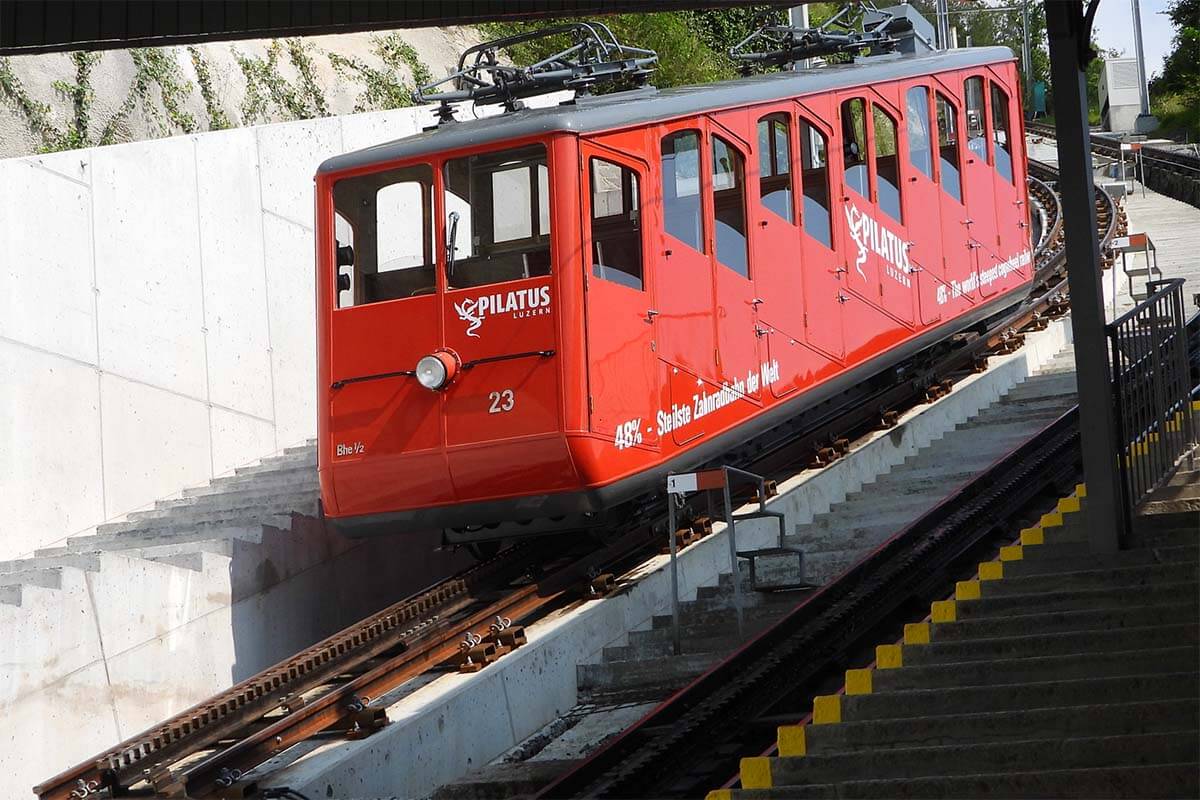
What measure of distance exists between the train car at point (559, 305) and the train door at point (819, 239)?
50 mm

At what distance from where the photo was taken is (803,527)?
12156 mm

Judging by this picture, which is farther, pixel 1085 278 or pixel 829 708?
pixel 1085 278

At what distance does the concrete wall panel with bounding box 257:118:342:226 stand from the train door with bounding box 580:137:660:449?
22.6ft

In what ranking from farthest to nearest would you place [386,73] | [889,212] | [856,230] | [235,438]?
1. [386,73]
2. [235,438]
3. [889,212]
4. [856,230]

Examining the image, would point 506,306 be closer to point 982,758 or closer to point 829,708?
point 829,708

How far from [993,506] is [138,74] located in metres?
11.9

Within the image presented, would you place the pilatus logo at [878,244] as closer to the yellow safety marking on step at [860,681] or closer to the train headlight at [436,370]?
the train headlight at [436,370]

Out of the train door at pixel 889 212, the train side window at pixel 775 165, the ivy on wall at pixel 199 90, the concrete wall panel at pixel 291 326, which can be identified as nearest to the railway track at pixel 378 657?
the train door at pixel 889 212

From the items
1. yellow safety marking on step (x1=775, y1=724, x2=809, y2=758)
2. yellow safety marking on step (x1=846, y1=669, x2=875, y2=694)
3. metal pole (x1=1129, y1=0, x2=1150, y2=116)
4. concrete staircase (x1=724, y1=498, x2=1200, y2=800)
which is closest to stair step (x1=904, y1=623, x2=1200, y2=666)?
concrete staircase (x1=724, y1=498, x2=1200, y2=800)

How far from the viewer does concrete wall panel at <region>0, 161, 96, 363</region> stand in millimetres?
13516

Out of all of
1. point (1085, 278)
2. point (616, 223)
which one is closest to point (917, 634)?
point (1085, 278)

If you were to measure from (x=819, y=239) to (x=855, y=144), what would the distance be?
44.9 inches

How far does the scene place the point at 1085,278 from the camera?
832 cm

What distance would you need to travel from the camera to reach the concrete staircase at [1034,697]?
5.86 metres
